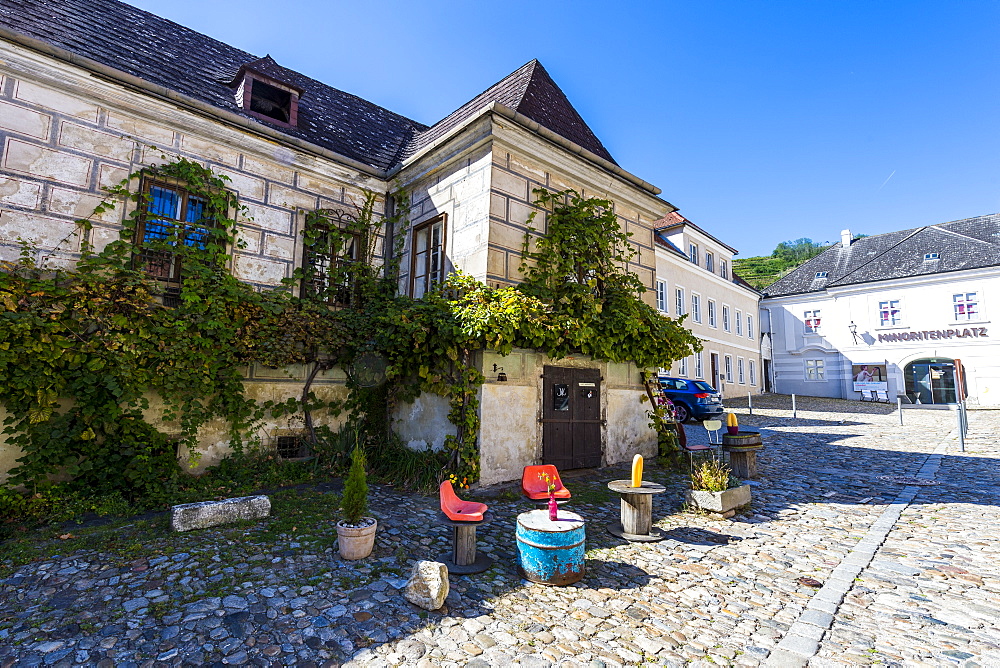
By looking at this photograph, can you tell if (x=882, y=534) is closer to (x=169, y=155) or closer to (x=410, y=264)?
(x=410, y=264)

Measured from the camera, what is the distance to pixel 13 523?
5277 millimetres

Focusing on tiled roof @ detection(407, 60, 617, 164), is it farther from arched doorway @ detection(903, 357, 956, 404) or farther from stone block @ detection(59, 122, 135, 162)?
arched doorway @ detection(903, 357, 956, 404)

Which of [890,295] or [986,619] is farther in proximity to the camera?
[890,295]

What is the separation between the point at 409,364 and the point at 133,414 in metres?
3.73

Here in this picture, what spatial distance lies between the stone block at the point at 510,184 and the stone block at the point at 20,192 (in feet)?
20.8

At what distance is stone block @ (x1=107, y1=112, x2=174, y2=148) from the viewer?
701 centimetres

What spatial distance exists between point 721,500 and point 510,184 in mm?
5769

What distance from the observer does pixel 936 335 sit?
86.3ft

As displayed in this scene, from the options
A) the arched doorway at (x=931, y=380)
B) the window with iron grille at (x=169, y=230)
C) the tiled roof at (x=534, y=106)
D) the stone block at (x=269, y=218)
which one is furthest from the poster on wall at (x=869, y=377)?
the window with iron grille at (x=169, y=230)

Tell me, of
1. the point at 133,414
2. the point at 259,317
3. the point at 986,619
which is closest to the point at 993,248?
the point at 986,619

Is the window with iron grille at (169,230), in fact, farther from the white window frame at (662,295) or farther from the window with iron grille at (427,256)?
the white window frame at (662,295)

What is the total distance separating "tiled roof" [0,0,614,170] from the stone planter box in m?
7.02

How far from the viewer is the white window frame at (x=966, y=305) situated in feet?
83.1

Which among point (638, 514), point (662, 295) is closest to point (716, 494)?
point (638, 514)
